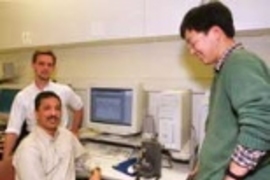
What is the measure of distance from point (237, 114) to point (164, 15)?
3.75 ft

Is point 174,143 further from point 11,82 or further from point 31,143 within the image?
point 11,82

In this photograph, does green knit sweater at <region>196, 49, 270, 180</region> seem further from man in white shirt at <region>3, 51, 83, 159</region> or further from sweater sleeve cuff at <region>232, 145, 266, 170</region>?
man in white shirt at <region>3, 51, 83, 159</region>

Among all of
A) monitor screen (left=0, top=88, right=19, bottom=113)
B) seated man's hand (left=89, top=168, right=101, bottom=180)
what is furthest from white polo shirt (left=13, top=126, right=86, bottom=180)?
monitor screen (left=0, top=88, right=19, bottom=113)

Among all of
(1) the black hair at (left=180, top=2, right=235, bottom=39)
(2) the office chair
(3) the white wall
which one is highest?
(1) the black hair at (left=180, top=2, right=235, bottom=39)

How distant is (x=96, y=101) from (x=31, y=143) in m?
0.82

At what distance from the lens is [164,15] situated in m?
2.17

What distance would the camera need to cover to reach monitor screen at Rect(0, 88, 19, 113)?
11.3ft

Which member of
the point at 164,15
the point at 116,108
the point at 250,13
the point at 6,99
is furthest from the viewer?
the point at 6,99

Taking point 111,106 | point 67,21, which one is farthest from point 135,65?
point 67,21

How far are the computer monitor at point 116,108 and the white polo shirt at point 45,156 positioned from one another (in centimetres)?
42

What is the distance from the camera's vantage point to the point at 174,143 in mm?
2088

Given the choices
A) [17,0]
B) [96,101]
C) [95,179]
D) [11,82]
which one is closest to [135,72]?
[96,101]

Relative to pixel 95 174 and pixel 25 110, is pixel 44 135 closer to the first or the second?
pixel 95 174

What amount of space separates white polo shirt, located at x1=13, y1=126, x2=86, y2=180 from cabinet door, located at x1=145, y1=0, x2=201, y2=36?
0.85 m
